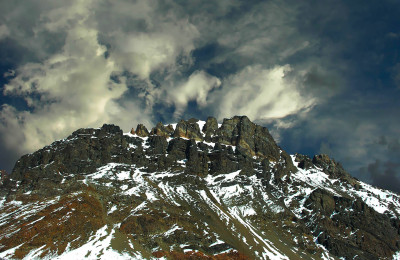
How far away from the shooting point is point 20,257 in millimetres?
174375

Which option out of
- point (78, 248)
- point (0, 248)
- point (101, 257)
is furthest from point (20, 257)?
point (101, 257)

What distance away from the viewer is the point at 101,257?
596ft

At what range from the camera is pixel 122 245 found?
198 m

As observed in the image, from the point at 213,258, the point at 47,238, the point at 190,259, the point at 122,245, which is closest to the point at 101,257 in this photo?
the point at 122,245

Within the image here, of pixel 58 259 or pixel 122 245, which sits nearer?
pixel 58 259

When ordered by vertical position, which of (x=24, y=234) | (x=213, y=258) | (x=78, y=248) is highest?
(x=24, y=234)

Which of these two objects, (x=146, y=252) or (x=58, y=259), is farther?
(x=146, y=252)

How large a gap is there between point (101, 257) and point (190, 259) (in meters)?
53.9

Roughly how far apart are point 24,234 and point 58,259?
38.5 meters

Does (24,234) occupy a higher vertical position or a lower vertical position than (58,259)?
higher

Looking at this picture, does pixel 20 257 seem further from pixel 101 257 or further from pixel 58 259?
pixel 101 257

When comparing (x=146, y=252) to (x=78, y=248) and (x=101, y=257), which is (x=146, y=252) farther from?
(x=78, y=248)

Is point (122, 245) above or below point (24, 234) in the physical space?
below

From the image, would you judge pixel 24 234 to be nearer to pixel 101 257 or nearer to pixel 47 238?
pixel 47 238
